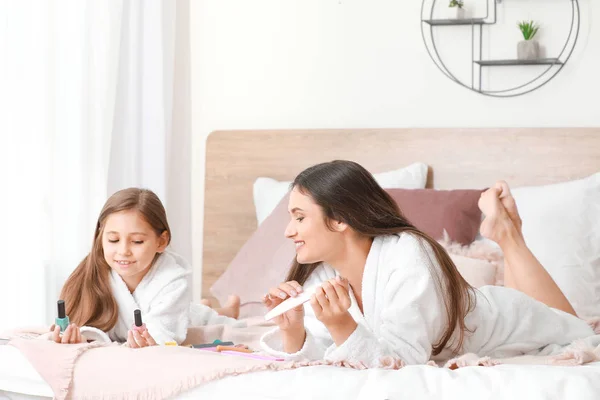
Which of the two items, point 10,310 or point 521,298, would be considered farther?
point 10,310

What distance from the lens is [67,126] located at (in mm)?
2785

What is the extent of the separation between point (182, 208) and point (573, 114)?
1.56 metres

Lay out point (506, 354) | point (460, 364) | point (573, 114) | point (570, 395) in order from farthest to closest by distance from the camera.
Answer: point (573, 114) → point (506, 354) → point (460, 364) → point (570, 395)

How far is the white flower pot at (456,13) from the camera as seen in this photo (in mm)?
3178

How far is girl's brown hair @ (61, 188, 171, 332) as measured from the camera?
81.0 inches

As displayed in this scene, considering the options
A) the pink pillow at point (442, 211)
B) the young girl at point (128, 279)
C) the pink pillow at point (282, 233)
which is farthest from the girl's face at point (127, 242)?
the pink pillow at point (442, 211)

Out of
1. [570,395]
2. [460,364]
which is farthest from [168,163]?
[570,395]

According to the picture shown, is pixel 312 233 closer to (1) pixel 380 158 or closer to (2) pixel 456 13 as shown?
(1) pixel 380 158

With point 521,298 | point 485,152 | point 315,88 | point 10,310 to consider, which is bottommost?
point 10,310

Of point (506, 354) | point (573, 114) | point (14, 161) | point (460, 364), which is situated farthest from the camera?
point (573, 114)

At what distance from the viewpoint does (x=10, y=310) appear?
255 centimetres

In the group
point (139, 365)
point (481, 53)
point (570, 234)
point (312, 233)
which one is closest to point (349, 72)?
point (481, 53)

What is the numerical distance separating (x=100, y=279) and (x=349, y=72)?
1580 millimetres

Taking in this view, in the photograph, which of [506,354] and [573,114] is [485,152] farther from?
[506,354]
